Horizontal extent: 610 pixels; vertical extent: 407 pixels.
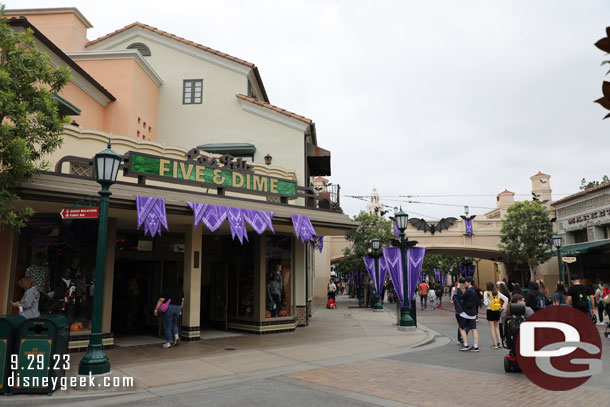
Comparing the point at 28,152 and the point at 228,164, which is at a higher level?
the point at 228,164

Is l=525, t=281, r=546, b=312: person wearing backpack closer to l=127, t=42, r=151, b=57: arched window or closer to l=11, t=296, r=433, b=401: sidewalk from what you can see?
l=11, t=296, r=433, b=401: sidewalk

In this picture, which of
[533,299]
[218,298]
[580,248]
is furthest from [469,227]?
[218,298]

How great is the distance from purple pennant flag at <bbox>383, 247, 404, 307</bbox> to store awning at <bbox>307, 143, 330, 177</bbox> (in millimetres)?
5841

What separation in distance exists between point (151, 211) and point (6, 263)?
3.54 meters

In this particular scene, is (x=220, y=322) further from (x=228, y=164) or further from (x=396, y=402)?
(x=396, y=402)

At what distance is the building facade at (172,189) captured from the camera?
10547 mm

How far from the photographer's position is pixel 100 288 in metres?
7.44

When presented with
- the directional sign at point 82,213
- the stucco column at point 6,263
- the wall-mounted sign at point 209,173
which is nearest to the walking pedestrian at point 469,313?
the wall-mounted sign at point 209,173

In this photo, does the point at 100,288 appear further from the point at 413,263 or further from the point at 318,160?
the point at 318,160

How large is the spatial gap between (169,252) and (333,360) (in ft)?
22.8

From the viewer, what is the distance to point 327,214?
1421cm

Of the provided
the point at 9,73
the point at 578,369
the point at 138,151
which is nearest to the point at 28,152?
the point at 9,73

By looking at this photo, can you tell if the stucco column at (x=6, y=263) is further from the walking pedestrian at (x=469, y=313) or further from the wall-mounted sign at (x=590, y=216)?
the wall-mounted sign at (x=590, y=216)

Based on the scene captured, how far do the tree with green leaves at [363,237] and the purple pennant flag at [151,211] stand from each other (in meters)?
19.2
